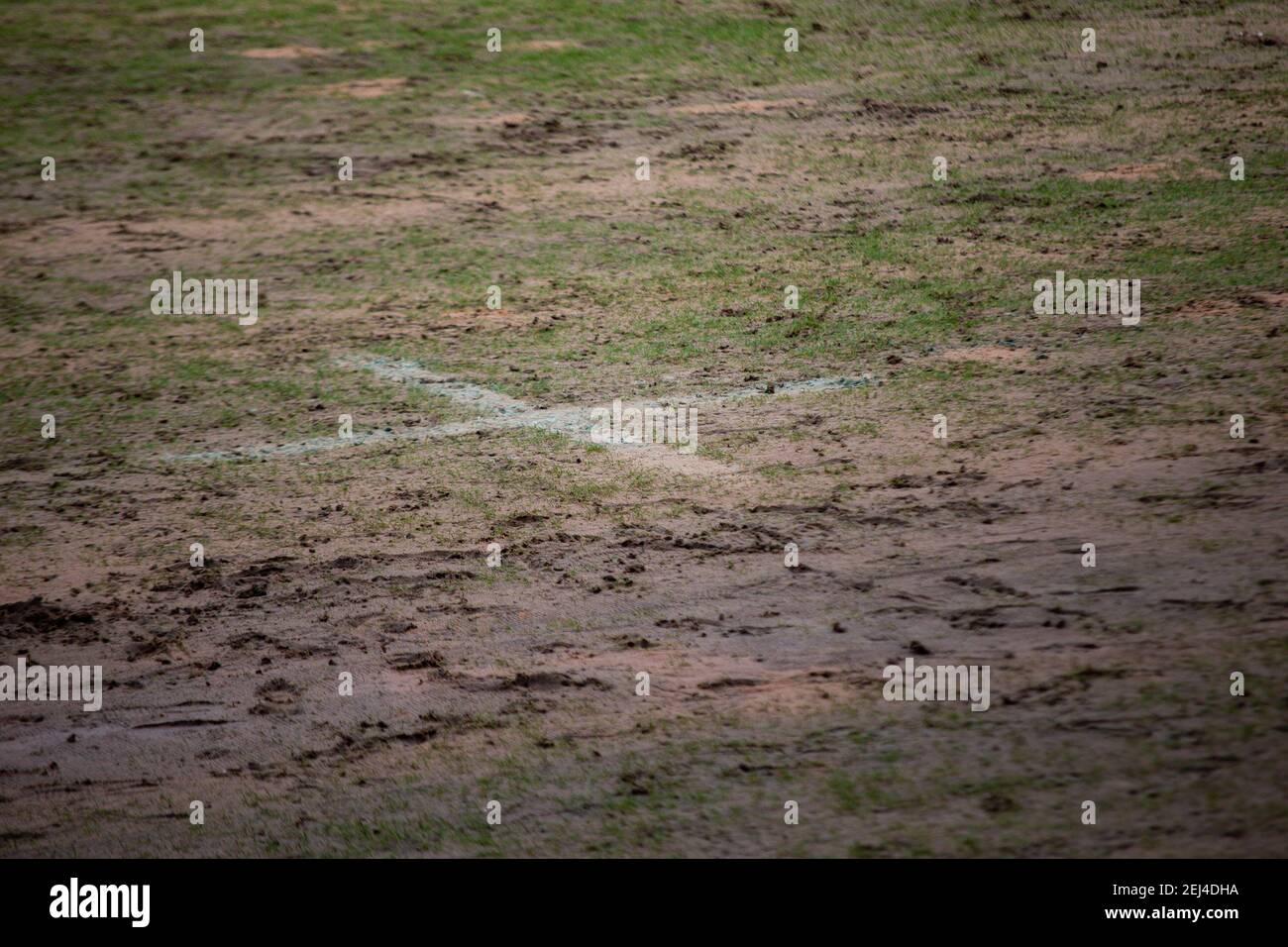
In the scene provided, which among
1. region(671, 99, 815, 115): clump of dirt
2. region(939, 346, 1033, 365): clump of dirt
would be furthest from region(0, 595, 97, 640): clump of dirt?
region(671, 99, 815, 115): clump of dirt

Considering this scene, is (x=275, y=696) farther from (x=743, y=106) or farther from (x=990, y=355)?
(x=743, y=106)

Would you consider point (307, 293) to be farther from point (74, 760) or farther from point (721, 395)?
point (74, 760)

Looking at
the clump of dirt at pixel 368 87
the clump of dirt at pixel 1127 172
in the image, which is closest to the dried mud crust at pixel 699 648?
the clump of dirt at pixel 1127 172

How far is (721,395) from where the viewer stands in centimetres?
675

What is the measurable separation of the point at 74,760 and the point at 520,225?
559 centimetres

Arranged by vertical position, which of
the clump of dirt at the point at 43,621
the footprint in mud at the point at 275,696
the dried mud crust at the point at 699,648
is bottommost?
the clump of dirt at the point at 43,621

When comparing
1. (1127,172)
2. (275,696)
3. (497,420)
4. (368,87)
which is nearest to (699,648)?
(275,696)

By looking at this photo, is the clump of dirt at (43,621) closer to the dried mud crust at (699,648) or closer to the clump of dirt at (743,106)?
the dried mud crust at (699,648)

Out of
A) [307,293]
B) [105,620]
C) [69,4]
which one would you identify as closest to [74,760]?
[105,620]

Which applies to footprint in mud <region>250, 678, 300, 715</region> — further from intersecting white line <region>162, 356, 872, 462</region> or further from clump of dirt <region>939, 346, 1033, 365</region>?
clump of dirt <region>939, 346, 1033, 365</region>

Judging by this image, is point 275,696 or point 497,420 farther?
point 497,420

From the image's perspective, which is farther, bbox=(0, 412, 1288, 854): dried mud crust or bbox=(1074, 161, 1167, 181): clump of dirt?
bbox=(1074, 161, 1167, 181): clump of dirt

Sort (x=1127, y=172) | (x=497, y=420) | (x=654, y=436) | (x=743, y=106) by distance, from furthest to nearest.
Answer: (x=743, y=106) → (x=1127, y=172) → (x=497, y=420) → (x=654, y=436)

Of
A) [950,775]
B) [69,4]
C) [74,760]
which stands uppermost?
[69,4]
